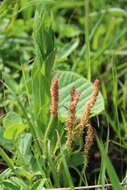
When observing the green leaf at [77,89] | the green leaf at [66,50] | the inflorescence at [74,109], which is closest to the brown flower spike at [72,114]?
Result: the inflorescence at [74,109]

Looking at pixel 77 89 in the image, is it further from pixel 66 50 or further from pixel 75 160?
pixel 66 50

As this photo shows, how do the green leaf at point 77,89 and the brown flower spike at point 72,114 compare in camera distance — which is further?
the green leaf at point 77,89

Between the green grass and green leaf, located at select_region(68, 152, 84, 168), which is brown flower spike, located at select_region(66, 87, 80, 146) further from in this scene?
green leaf, located at select_region(68, 152, 84, 168)

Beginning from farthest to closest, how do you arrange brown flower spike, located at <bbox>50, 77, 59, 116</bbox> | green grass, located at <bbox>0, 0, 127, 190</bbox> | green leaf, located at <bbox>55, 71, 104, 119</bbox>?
green leaf, located at <bbox>55, 71, 104, 119</bbox>
green grass, located at <bbox>0, 0, 127, 190</bbox>
brown flower spike, located at <bbox>50, 77, 59, 116</bbox>

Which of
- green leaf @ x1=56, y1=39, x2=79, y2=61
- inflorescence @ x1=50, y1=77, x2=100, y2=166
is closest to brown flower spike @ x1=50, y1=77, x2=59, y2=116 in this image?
inflorescence @ x1=50, y1=77, x2=100, y2=166

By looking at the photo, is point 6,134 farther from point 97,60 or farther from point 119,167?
point 97,60

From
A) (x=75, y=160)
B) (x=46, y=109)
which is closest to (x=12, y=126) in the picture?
(x=46, y=109)

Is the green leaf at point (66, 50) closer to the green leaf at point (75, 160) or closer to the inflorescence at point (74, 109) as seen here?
the green leaf at point (75, 160)
